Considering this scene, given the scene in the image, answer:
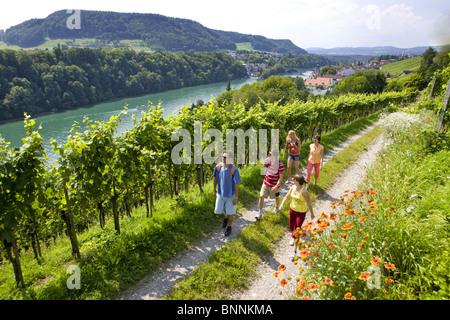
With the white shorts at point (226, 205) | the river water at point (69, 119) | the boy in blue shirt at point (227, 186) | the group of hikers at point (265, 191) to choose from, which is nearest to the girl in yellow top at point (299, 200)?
the group of hikers at point (265, 191)

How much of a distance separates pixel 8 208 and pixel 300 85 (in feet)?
369

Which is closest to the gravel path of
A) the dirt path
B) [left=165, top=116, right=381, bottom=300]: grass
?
the dirt path

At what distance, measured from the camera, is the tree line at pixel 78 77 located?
66.8m

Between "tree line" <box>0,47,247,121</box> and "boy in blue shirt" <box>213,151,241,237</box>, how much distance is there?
2975 inches

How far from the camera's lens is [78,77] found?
83.1 metres

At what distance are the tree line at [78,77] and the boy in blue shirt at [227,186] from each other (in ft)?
248

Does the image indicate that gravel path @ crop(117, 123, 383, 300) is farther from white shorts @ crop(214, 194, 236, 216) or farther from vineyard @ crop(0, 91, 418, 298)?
white shorts @ crop(214, 194, 236, 216)

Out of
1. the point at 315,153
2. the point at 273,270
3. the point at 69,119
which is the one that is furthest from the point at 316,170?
the point at 69,119

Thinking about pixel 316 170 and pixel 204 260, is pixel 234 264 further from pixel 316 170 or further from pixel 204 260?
pixel 316 170

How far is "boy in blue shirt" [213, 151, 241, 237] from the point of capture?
6.34 meters

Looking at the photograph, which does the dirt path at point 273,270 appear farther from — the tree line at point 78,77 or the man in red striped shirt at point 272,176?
the tree line at point 78,77

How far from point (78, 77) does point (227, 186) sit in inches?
3721
